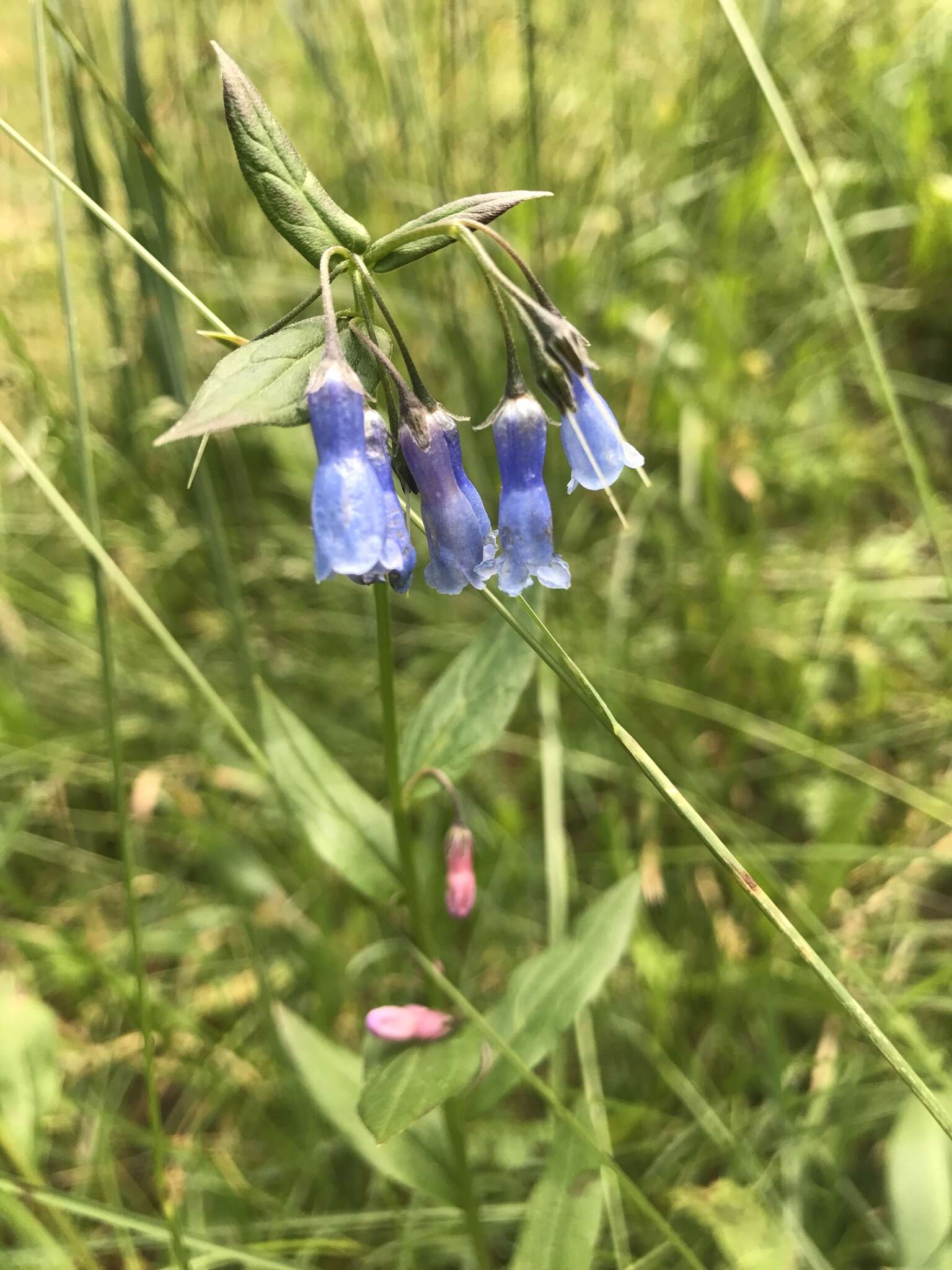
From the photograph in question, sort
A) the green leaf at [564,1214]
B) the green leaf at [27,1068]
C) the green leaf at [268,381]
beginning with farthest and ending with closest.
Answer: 1. the green leaf at [27,1068]
2. the green leaf at [564,1214]
3. the green leaf at [268,381]

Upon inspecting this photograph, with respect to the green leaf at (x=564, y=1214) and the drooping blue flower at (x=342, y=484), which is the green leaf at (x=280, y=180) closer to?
the drooping blue flower at (x=342, y=484)

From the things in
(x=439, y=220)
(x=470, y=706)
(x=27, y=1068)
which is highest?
(x=439, y=220)

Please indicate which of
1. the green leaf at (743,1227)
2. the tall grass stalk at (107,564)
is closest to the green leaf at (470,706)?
the tall grass stalk at (107,564)

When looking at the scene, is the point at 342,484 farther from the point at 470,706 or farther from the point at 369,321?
the point at 470,706

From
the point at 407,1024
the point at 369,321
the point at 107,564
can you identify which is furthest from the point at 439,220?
the point at 407,1024

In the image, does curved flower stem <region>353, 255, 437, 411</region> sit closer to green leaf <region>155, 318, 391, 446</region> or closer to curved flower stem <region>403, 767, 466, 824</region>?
green leaf <region>155, 318, 391, 446</region>
